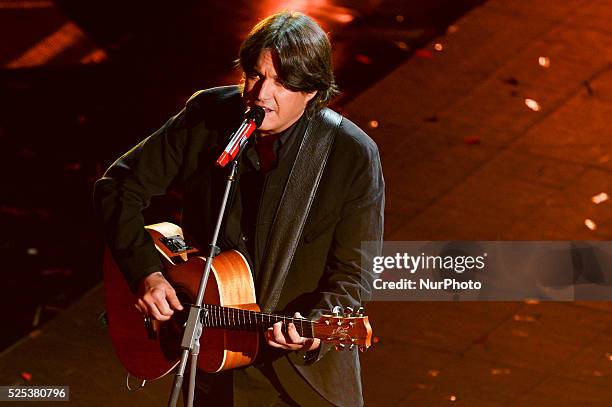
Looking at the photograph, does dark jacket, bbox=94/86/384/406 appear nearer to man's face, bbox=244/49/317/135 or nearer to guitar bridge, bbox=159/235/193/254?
guitar bridge, bbox=159/235/193/254

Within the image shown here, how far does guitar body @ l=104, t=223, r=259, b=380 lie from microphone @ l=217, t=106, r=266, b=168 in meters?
0.45

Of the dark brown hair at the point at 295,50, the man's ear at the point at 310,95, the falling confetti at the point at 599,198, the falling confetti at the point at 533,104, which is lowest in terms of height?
the man's ear at the point at 310,95

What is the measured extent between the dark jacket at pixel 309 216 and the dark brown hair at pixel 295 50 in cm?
20

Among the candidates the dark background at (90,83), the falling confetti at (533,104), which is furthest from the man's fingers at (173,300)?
the falling confetti at (533,104)

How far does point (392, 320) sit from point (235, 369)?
2449 mm

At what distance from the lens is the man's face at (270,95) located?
350cm

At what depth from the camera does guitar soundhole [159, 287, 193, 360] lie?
3871 millimetres

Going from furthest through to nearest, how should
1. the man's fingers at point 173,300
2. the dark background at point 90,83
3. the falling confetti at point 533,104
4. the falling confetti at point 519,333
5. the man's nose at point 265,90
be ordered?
the falling confetti at point 533,104 → the dark background at point 90,83 → the falling confetti at point 519,333 → the man's fingers at point 173,300 → the man's nose at point 265,90

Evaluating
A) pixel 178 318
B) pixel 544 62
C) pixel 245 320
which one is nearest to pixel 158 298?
pixel 178 318

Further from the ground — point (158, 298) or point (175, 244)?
point (175, 244)

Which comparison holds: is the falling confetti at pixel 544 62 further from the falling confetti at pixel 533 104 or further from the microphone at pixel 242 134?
the microphone at pixel 242 134

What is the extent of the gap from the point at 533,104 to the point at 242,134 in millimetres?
4472

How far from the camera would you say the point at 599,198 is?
670 centimetres

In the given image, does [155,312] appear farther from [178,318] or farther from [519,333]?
[519,333]
